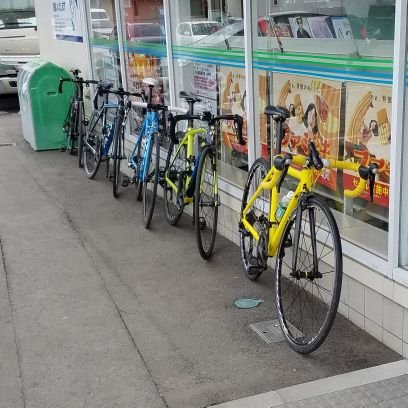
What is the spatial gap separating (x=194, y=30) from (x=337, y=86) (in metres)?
2.29

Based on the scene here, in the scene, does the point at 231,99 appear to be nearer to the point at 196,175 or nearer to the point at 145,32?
the point at 196,175

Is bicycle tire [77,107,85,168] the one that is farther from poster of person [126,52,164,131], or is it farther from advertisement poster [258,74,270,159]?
advertisement poster [258,74,270,159]

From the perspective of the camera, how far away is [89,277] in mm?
4773

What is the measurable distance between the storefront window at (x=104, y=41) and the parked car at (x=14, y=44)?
19.2ft

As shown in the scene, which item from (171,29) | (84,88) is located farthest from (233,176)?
(84,88)

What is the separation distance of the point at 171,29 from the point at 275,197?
9.61 feet

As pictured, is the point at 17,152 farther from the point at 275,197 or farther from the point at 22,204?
the point at 275,197

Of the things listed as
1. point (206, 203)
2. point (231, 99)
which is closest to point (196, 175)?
point (206, 203)

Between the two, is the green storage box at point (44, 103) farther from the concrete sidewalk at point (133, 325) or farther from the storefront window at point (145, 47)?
the concrete sidewalk at point (133, 325)

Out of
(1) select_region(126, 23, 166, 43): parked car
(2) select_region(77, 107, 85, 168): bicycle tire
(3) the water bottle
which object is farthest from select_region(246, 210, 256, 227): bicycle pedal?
(2) select_region(77, 107, 85, 168): bicycle tire

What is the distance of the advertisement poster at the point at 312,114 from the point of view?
4164mm

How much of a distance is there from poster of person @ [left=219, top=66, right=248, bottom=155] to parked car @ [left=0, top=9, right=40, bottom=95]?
9.88 metres

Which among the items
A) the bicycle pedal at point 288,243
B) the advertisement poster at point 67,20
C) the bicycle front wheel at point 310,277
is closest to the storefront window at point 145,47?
the advertisement poster at point 67,20

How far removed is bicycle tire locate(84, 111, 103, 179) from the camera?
7654mm
